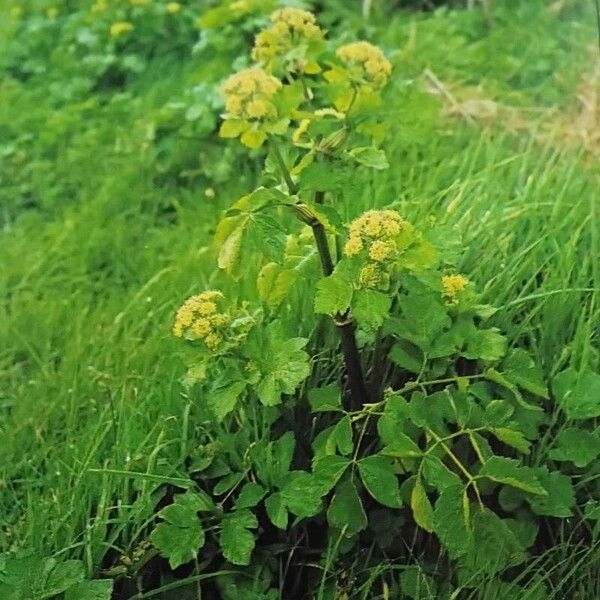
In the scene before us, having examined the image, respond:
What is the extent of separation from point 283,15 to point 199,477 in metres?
0.88

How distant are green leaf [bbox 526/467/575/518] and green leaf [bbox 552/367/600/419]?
0.35ft

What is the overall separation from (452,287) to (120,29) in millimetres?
2096

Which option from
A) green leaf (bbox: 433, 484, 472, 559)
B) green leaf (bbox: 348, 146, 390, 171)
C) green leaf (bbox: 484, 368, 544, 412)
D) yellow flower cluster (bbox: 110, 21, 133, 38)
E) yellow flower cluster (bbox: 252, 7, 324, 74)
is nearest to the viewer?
green leaf (bbox: 433, 484, 472, 559)

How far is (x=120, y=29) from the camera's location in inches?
130

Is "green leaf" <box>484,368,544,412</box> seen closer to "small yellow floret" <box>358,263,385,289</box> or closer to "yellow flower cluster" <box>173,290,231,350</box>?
"small yellow floret" <box>358,263,385,289</box>

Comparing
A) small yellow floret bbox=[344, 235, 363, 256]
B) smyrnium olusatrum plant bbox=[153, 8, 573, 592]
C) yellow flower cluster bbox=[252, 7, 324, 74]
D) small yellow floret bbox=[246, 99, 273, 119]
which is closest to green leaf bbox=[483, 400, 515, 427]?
smyrnium olusatrum plant bbox=[153, 8, 573, 592]

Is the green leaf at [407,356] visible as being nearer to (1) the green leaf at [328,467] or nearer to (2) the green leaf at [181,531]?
(1) the green leaf at [328,467]

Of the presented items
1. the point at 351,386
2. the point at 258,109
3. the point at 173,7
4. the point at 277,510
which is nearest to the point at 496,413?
the point at 351,386

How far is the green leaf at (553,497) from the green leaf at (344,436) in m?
0.31

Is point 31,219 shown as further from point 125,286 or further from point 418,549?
point 418,549

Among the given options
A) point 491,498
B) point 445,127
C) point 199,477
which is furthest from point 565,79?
point 199,477

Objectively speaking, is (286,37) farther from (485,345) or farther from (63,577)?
(63,577)

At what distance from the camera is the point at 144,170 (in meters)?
2.88

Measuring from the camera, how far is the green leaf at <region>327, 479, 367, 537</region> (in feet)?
5.01
